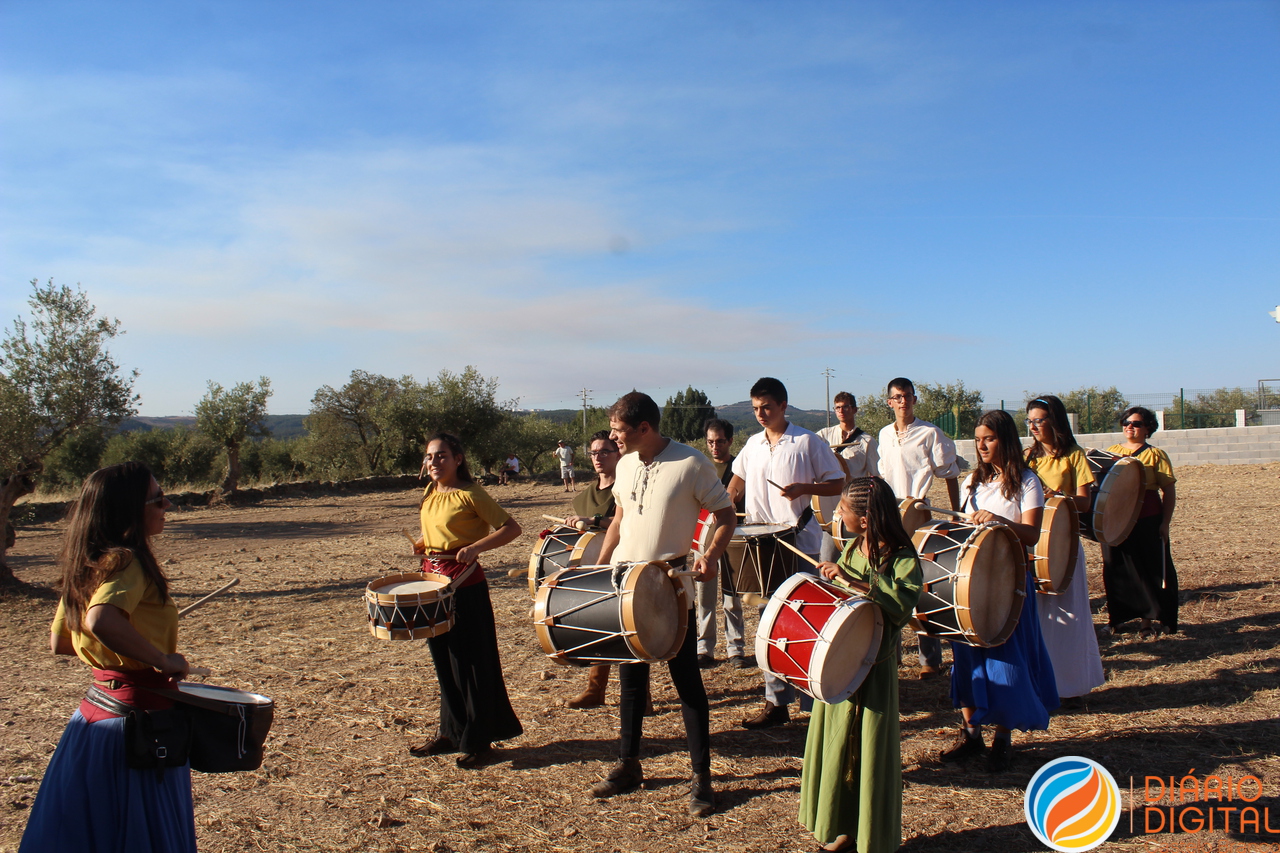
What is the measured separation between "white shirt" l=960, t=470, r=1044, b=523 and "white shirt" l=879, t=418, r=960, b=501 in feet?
4.44

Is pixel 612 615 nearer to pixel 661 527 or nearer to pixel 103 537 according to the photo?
pixel 661 527

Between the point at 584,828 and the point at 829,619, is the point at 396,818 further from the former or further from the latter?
the point at 829,619

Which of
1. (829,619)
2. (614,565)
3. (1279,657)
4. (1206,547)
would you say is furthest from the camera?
(1206,547)

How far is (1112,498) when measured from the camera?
6.28m

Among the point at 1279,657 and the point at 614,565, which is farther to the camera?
the point at 1279,657

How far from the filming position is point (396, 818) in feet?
13.5

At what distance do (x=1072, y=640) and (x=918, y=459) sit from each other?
1.84m

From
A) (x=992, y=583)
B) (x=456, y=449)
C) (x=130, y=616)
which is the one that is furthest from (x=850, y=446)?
(x=130, y=616)

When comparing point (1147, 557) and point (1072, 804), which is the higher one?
point (1147, 557)

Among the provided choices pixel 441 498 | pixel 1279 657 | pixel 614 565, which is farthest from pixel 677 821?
pixel 1279 657

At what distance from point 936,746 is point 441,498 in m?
3.34

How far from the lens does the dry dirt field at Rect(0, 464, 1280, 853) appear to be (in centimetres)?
390

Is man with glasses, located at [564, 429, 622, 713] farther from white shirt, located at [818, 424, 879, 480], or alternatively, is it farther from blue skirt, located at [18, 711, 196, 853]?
blue skirt, located at [18, 711, 196, 853]

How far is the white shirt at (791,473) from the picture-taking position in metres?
5.69
